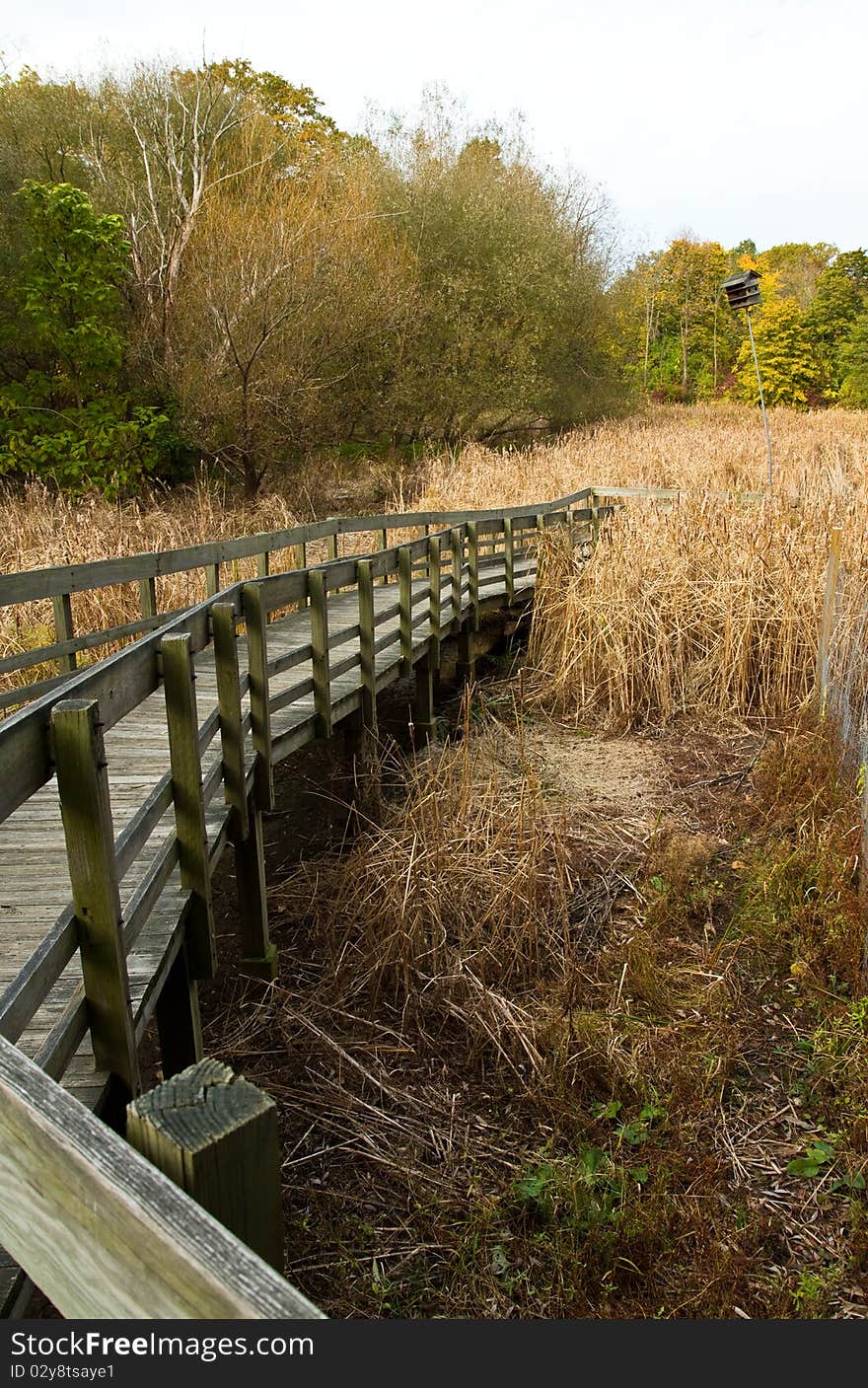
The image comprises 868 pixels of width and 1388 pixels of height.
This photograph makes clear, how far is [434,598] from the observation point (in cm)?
830

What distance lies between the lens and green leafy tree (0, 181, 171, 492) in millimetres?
15125

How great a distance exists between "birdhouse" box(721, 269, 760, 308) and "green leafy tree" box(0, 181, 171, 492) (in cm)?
887

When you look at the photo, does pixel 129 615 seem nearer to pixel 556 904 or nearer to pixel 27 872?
pixel 556 904

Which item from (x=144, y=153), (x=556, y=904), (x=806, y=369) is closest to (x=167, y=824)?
(x=556, y=904)

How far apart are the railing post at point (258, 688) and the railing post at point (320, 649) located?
77cm

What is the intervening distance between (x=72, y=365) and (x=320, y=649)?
13.9 meters

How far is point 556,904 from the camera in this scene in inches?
214

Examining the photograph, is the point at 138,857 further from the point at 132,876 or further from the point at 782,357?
the point at 782,357

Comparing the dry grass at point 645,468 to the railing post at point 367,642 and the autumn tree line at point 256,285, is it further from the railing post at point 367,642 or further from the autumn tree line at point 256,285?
the railing post at point 367,642

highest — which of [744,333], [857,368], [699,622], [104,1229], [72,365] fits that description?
[744,333]

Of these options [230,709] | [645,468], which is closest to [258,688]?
[230,709]

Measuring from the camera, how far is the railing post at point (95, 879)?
2.02m

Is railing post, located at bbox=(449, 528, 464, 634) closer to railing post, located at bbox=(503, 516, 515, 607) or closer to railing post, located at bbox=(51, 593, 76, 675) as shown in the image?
railing post, located at bbox=(503, 516, 515, 607)

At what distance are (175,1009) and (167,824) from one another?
0.82 meters
